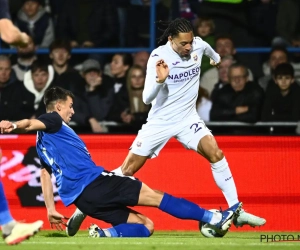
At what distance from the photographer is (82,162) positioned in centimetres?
967

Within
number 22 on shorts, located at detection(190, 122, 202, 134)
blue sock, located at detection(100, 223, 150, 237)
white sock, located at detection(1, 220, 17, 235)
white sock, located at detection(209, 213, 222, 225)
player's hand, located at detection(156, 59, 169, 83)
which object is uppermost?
player's hand, located at detection(156, 59, 169, 83)

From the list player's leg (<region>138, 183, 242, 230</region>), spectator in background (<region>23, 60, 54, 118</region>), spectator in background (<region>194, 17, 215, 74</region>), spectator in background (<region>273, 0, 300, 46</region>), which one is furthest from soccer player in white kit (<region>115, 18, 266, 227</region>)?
spectator in background (<region>273, 0, 300, 46</region>)

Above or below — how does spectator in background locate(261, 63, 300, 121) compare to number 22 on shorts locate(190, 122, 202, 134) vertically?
below

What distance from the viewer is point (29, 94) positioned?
14.0 m

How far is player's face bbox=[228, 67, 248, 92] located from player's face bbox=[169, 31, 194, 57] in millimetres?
3133

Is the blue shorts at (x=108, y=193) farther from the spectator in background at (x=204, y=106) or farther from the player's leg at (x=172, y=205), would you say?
the spectator in background at (x=204, y=106)

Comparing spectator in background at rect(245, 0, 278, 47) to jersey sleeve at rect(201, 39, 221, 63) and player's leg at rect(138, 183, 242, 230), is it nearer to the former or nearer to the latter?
jersey sleeve at rect(201, 39, 221, 63)

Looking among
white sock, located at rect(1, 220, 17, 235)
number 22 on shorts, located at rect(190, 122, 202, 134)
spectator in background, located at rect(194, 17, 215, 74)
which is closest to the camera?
white sock, located at rect(1, 220, 17, 235)

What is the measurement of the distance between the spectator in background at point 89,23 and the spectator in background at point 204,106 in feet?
7.10

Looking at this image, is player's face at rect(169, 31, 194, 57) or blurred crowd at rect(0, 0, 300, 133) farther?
blurred crowd at rect(0, 0, 300, 133)

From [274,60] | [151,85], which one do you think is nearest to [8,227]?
[151,85]

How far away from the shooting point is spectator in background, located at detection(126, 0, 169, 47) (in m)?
15.4

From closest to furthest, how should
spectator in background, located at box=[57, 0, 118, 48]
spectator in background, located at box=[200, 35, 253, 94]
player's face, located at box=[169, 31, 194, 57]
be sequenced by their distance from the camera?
player's face, located at box=[169, 31, 194, 57] → spectator in background, located at box=[200, 35, 253, 94] → spectator in background, located at box=[57, 0, 118, 48]

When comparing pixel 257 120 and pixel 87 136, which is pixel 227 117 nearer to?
pixel 257 120
